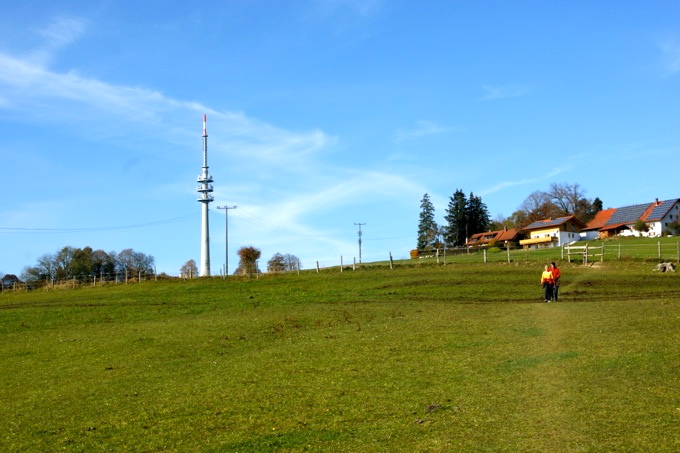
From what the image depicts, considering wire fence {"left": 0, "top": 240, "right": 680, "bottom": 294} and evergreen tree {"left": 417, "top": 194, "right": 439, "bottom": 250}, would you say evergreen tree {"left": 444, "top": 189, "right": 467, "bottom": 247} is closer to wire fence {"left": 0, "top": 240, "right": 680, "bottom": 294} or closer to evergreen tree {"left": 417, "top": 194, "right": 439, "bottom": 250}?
evergreen tree {"left": 417, "top": 194, "right": 439, "bottom": 250}

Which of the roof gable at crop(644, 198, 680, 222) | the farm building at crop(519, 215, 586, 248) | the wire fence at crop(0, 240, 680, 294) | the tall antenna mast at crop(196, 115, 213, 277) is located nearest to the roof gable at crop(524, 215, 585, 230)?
the farm building at crop(519, 215, 586, 248)

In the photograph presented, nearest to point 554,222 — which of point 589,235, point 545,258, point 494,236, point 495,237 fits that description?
point 589,235

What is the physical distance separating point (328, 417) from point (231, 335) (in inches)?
584

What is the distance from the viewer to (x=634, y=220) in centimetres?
12625

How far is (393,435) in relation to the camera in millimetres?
14258

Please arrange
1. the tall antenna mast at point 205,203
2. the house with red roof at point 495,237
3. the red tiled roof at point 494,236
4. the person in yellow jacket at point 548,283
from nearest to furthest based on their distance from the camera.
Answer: the person in yellow jacket at point 548,283 < the tall antenna mast at point 205,203 < the house with red roof at point 495,237 < the red tiled roof at point 494,236

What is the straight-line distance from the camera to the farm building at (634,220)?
396 feet

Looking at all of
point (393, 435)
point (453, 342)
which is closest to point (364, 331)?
point (453, 342)

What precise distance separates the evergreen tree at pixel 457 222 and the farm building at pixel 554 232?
20.0 m

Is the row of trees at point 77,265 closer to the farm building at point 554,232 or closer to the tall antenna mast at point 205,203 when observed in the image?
the tall antenna mast at point 205,203

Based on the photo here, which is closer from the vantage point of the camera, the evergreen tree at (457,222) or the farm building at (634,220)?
the farm building at (634,220)

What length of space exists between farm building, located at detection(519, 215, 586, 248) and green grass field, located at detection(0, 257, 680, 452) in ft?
266

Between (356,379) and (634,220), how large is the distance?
11940 centimetres

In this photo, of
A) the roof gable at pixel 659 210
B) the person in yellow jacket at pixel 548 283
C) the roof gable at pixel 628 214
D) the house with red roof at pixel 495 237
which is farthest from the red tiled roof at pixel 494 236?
the person in yellow jacket at pixel 548 283
